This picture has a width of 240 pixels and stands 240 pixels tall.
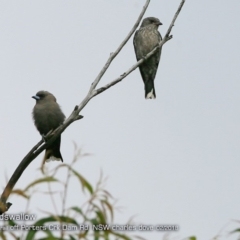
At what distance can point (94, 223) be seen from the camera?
1836mm

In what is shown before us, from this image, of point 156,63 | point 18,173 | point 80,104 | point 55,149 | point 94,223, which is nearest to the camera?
point 94,223

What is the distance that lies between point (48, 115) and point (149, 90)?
2763 millimetres

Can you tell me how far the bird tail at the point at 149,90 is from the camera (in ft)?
31.0

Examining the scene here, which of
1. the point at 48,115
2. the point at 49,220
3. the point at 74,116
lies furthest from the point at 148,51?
the point at 49,220

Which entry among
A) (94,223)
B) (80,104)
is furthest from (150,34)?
(94,223)

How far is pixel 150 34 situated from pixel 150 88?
83 cm

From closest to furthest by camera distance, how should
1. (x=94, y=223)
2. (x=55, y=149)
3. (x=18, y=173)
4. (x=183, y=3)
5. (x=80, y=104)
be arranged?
(x=94, y=223) < (x=18, y=173) < (x=80, y=104) < (x=183, y=3) < (x=55, y=149)

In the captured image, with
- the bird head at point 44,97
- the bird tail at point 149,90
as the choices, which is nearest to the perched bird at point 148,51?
the bird tail at point 149,90

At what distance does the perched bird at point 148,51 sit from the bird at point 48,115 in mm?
2290

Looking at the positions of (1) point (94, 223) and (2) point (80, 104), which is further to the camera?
(2) point (80, 104)

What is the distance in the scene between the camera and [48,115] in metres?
7.13

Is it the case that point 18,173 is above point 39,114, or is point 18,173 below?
below

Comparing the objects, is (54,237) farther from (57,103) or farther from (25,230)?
(57,103)

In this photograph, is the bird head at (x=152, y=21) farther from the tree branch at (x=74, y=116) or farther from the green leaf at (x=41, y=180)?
the green leaf at (x=41, y=180)
